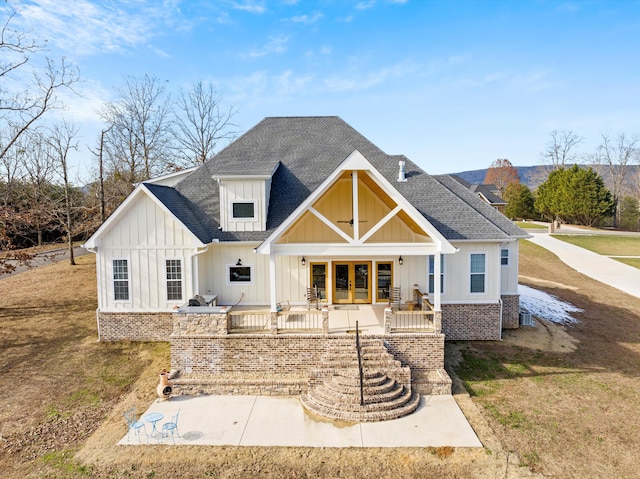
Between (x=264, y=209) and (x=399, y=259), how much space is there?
5.68 meters

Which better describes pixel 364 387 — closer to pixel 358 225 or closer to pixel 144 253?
pixel 358 225

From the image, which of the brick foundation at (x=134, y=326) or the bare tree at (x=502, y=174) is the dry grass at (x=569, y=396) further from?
the bare tree at (x=502, y=174)

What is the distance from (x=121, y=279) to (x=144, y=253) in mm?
1389

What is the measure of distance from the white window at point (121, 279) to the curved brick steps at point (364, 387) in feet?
27.1

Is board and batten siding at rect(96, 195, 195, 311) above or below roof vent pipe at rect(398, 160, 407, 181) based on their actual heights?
below

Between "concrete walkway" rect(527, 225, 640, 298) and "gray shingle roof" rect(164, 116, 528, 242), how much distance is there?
10284 mm

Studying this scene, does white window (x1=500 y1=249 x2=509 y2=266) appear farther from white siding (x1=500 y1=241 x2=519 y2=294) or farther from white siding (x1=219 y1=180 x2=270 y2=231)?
white siding (x1=219 y1=180 x2=270 y2=231)

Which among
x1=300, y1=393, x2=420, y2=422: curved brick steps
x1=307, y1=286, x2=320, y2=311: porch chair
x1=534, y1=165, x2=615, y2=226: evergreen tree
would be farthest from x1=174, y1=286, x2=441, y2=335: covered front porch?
x1=534, y1=165, x2=615, y2=226: evergreen tree

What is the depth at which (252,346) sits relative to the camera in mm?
11406

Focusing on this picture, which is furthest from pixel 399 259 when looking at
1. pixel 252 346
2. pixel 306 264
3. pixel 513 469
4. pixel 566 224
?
pixel 566 224

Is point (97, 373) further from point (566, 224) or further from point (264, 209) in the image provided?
point (566, 224)

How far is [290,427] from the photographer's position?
9.18 m

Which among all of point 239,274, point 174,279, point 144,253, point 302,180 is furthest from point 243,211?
point 144,253

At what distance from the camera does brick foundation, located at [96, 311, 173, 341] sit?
46.8 ft
